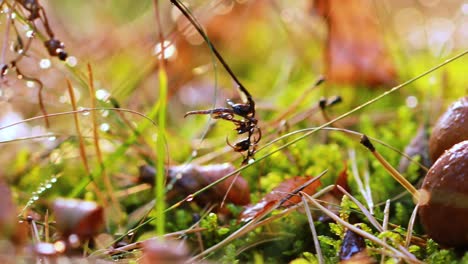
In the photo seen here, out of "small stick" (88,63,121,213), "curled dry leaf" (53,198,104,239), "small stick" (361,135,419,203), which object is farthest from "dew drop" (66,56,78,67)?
"small stick" (361,135,419,203)

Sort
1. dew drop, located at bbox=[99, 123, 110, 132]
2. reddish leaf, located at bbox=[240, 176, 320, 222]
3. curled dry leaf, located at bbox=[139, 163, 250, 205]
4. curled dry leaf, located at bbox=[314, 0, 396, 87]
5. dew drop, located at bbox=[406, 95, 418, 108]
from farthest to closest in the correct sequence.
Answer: curled dry leaf, located at bbox=[314, 0, 396, 87] < dew drop, located at bbox=[406, 95, 418, 108] < dew drop, located at bbox=[99, 123, 110, 132] < curled dry leaf, located at bbox=[139, 163, 250, 205] < reddish leaf, located at bbox=[240, 176, 320, 222]

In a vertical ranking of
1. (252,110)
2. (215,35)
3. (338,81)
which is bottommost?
(252,110)

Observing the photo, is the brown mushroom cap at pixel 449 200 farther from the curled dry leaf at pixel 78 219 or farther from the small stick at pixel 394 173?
the curled dry leaf at pixel 78 219

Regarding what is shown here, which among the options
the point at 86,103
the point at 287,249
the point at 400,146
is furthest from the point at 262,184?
the point at 86,103

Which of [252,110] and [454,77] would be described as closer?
[252,110]

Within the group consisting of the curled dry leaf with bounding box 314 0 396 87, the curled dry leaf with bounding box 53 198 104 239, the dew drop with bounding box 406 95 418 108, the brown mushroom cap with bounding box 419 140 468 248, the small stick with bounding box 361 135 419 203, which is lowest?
the brown mushroom cap with bounding box 419 140 468 248

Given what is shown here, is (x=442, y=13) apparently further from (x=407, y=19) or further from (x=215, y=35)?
(x=215, y=35)

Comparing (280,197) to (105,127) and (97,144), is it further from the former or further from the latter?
(105,127)

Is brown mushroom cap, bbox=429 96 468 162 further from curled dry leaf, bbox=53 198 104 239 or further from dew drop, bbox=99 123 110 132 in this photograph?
dew drop, bbox=99 123 110 132
